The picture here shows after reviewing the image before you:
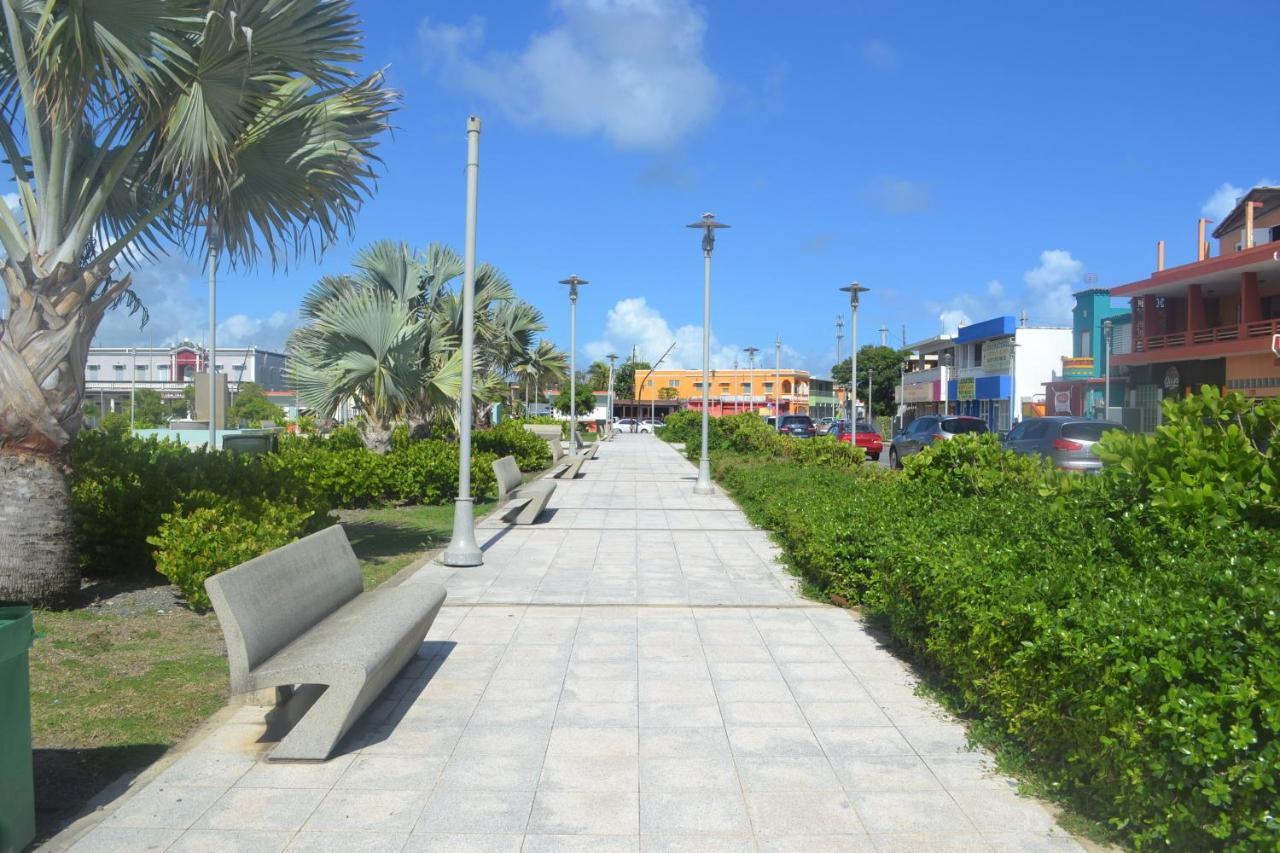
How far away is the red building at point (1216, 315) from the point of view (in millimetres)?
31266

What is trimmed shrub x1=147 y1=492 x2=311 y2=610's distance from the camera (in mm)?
7477

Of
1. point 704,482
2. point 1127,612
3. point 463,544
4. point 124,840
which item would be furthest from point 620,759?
point 704,482

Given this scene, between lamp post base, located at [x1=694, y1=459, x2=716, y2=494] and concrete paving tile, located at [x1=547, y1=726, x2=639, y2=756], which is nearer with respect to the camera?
concrete paving tile, located at [x1=547, y1=726, x2=639, y2=756]

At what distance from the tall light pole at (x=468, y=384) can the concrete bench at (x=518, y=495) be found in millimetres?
3462

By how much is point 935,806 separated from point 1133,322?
40714 mm

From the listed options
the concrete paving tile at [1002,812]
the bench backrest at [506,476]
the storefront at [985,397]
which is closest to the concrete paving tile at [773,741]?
the concrete paving tile at [1002,812]

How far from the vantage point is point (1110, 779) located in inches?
151

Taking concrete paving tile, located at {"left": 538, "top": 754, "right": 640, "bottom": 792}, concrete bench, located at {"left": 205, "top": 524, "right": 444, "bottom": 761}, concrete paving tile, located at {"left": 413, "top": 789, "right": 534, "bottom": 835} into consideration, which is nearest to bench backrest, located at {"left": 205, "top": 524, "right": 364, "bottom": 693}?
concrete bench, located at {"left": 205, "top": 524, "right": 444, "bottom": 761}

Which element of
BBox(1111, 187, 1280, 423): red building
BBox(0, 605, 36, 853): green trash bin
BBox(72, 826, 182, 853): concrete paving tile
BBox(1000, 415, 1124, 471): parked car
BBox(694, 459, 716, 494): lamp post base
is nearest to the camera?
BBox(0, 605, 36, 853): green trash bin

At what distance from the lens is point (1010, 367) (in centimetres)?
5350

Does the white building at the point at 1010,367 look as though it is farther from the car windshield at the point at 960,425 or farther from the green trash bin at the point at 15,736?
the green trash bin at the point at 15,736

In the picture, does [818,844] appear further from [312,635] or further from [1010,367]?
[1010,367]

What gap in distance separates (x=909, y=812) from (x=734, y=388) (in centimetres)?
10461

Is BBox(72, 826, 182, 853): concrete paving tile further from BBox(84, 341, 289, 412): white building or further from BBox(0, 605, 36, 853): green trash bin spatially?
BBox(84, 341, 289, 412): white building
